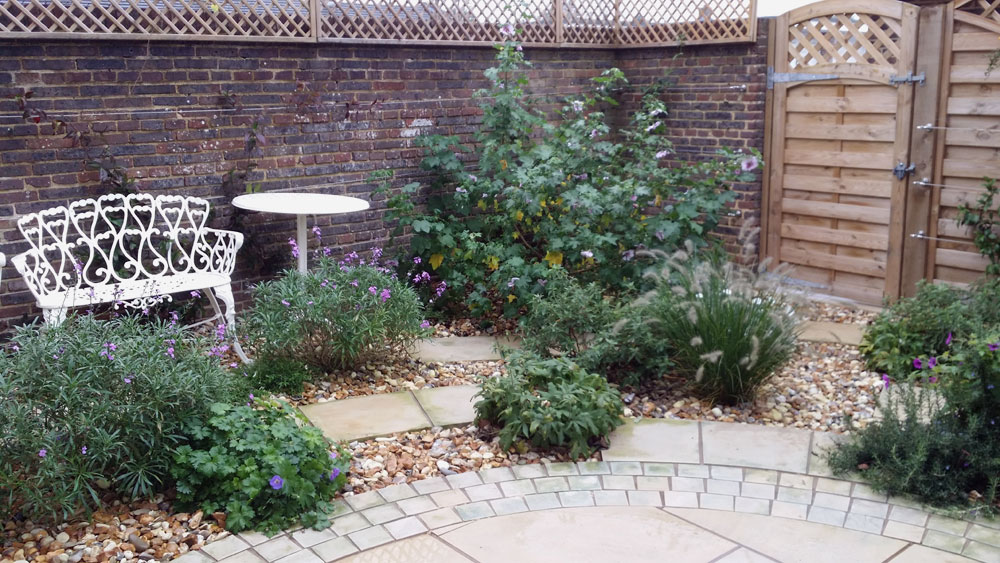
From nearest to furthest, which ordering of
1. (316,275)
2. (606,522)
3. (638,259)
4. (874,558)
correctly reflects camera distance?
(874,558) → (606,522) → (316,275) → (638,259)

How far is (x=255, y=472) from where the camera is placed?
136 inches

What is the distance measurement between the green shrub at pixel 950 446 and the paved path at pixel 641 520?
103 mm

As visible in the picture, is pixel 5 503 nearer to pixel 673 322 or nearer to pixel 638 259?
pixel 673 322

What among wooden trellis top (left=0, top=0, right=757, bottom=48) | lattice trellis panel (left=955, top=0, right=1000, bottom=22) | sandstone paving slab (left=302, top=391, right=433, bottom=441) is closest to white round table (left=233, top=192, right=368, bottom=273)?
wooden trellis top (left=0, top=0, right=757, bottom=48)

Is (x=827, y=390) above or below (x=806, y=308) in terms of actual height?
below

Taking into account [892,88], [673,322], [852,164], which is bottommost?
[673,322]

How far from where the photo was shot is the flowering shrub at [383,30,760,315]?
20.0ft

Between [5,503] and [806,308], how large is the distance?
3876 mm

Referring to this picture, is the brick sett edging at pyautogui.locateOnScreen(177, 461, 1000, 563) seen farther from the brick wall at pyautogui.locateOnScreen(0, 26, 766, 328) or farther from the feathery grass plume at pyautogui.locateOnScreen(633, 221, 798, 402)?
the brick wall at pyautogui.locateOnScreen(0, 26, 766, 328)

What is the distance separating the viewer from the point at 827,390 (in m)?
5.04

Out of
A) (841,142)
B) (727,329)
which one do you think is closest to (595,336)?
(727,329)

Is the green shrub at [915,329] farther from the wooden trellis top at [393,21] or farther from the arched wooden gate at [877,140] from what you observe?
the wooden trellis top at [393,21]

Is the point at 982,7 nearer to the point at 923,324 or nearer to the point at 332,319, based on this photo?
the point at 923,324

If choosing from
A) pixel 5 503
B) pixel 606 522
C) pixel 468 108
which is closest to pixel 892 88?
pixel 468 108
